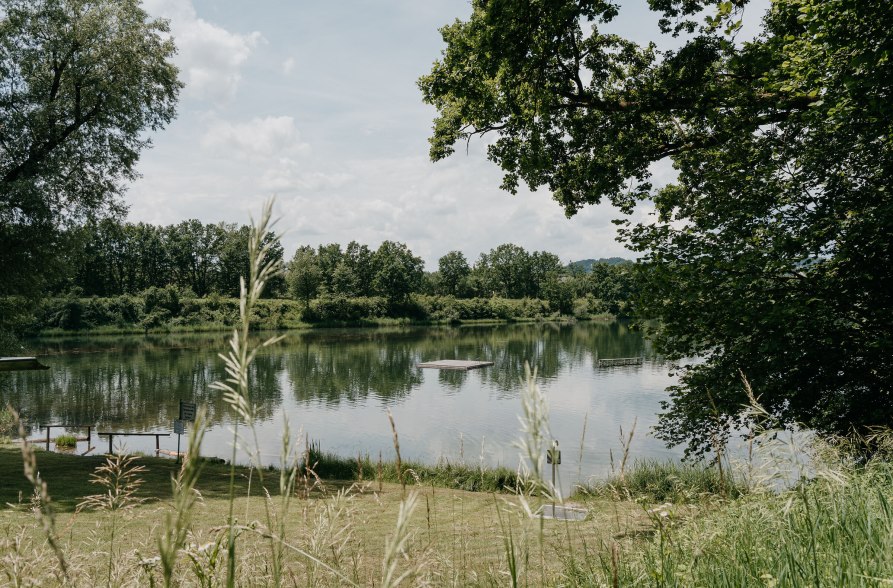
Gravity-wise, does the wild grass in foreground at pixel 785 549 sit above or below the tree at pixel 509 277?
below

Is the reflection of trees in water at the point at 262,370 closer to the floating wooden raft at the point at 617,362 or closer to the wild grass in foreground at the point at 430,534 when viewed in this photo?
the floating wooden raft at the point at 617,362

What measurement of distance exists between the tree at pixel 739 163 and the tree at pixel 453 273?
10190 cm

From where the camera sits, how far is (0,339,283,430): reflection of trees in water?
2486 centimetres

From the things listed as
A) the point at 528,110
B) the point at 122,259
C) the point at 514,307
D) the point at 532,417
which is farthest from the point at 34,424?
the point at 514,307

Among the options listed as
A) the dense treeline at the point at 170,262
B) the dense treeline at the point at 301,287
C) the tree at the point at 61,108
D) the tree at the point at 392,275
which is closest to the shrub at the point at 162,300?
the dense treeline at the point at 301,287

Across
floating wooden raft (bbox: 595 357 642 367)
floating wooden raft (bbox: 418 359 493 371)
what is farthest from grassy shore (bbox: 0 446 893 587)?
floating wooden raft (bbox: 595 357 642 367)

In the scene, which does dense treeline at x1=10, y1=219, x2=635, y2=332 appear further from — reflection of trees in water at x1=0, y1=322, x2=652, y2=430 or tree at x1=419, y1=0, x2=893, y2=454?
tree at x1=419, y1=0, x2=893, y2=454

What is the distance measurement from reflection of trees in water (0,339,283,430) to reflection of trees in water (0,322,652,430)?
0.05 meters

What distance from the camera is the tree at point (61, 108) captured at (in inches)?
567

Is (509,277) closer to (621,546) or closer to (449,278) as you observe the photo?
(449,278)

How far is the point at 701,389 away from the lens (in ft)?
29.5

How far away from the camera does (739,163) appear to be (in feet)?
30.4

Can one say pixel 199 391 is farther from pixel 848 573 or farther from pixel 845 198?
pixel 848 573

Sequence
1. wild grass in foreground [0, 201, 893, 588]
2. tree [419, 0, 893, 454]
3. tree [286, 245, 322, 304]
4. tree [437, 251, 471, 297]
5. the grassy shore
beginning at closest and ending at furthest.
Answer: wild grass in foreground [0, 201, 893, 588], the grassy shore, tree [419, 0, 893, 454], tree [286, 245, 322, 304], tree [437, 251, 471, 297]
